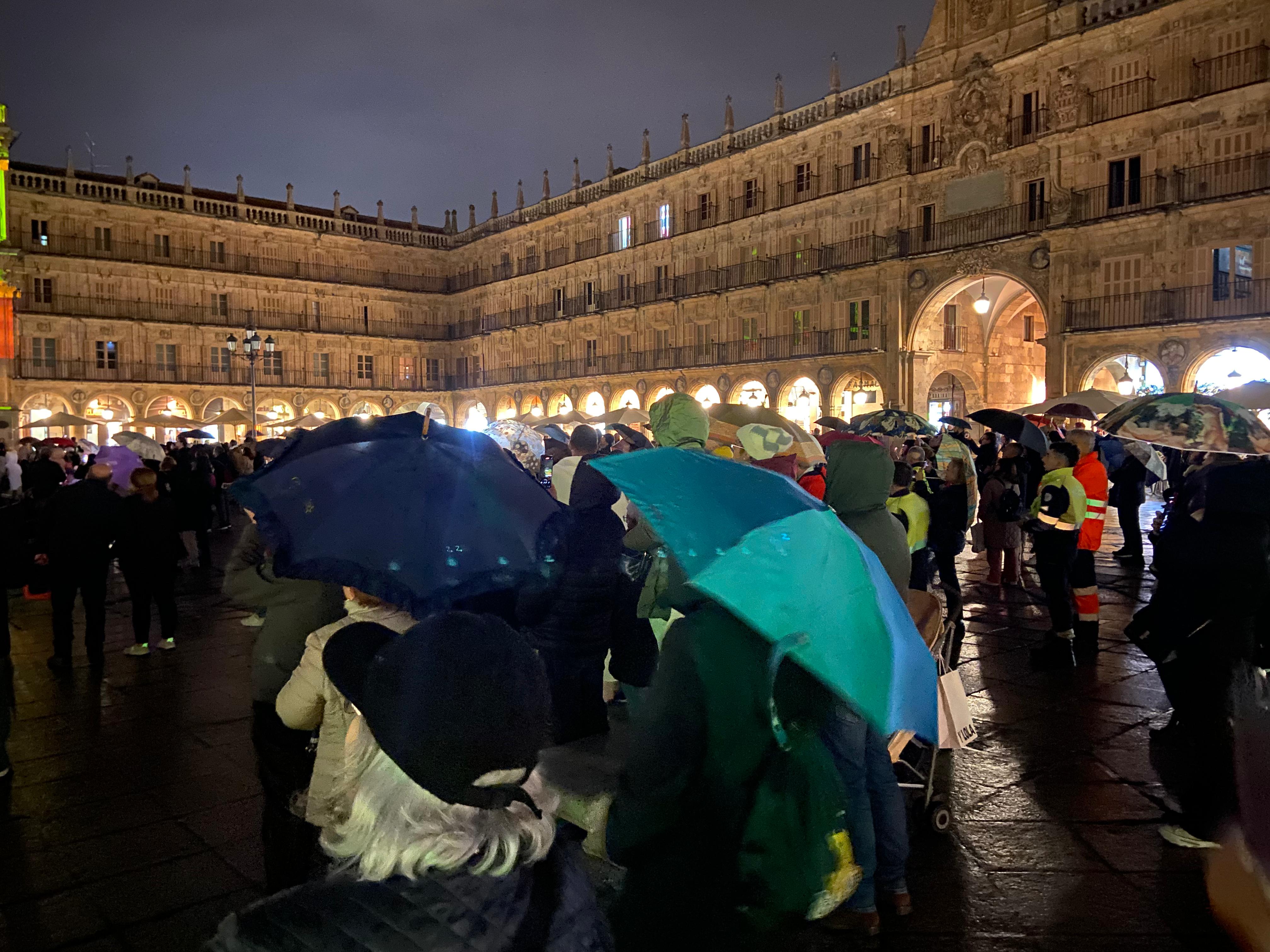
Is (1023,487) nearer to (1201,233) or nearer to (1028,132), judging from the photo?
(1201,233)

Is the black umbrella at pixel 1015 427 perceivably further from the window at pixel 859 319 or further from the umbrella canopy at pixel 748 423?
the window at pixel 859 319

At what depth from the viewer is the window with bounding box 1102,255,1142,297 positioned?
21.9 meters

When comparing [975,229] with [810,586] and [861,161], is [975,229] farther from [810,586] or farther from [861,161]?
[810,586]

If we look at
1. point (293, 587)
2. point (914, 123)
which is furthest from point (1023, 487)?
point (914, 123)

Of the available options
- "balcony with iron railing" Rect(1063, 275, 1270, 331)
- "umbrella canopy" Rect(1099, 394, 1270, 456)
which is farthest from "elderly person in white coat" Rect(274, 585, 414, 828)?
"balcony with iron railing" Rect(1063, 275, 1270, 331)

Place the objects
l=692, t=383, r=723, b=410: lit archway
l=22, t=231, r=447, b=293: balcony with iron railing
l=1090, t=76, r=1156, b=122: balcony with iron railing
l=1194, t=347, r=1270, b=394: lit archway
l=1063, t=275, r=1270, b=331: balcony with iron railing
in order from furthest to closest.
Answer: l=22, t=231, r=447, b=293: balcony with iron railing → l=692, t=383, r=723, b=410: lit archway → l=1090, t=76, r=1156, b=122: balcony with iron railing → l=1194, t=347, r=1270, b=394: lit archway → l=1063, t=275, r=1270, b=331: balcony with iron railing

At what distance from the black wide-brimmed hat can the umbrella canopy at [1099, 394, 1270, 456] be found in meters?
5.55

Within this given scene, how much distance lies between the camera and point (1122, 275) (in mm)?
22172

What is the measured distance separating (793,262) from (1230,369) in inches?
514

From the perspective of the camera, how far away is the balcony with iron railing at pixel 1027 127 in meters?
23.2

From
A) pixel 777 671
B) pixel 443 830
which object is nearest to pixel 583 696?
pixel 777 671

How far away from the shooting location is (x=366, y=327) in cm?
4512

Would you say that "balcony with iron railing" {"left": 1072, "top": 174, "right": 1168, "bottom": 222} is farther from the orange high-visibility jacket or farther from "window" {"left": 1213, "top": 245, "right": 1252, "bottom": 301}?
the orange high-visibility jacket

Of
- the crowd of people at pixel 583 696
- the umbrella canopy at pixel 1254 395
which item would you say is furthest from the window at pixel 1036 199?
the crowd of people at pixel 583 696
